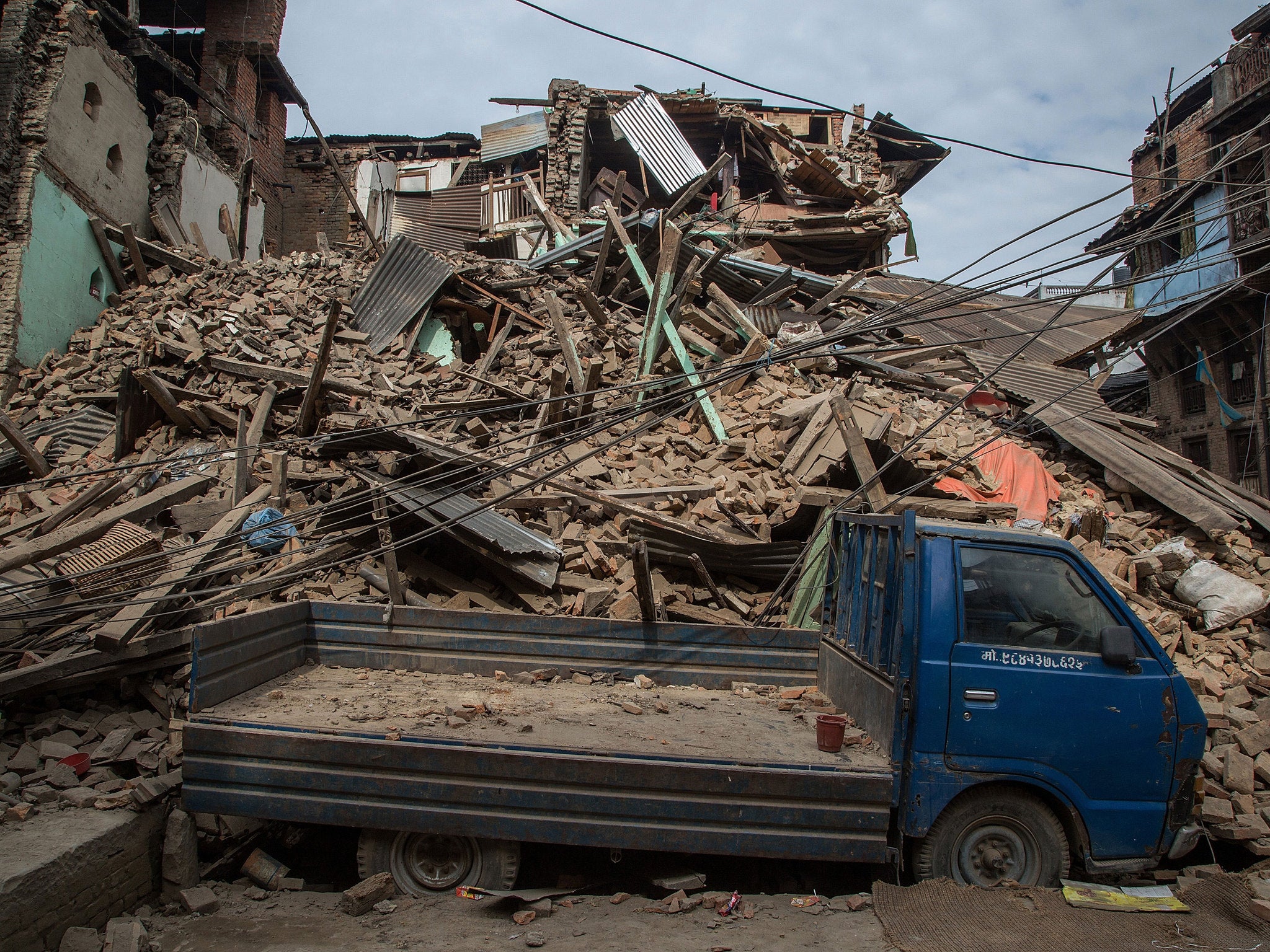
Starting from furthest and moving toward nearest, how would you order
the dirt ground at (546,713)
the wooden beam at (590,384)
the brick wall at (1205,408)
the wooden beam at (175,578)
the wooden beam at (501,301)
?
the brick wall at (1205,408)
the wooden beam at (501,301)
the wooden beam at (590,384)
the wooden beam at (175,578)
the dirt ground at (546,713)

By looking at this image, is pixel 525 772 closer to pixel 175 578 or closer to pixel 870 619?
pixel 870 619

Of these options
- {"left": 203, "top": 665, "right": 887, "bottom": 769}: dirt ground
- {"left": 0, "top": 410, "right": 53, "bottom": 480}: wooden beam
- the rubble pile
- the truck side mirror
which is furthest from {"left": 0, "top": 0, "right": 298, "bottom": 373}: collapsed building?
the truck side mirror

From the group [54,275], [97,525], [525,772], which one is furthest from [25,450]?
[525,772]

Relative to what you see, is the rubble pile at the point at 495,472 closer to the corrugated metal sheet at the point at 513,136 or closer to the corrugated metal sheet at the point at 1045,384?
the corrugated metal sheet at the point at 1045,384

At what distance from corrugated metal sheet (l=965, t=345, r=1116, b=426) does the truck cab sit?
26.1 feet

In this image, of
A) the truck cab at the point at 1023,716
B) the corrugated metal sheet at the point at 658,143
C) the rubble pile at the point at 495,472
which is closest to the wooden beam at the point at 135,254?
the rubble pile at the point at 495,472

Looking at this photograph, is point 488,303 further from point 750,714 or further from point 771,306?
point 750,714

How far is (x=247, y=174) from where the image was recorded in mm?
19531

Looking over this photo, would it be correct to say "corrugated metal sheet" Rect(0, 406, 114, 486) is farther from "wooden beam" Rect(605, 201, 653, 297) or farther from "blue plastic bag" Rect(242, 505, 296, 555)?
"wooden beam" Rect(605, 201, 653, 297)

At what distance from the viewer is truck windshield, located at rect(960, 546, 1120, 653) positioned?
3.67 metres

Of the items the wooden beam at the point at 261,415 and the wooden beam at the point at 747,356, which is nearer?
the wooden beam at the point at 261,415

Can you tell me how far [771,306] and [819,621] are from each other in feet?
28.2

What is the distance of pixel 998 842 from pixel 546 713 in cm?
246

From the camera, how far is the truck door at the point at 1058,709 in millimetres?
3518
